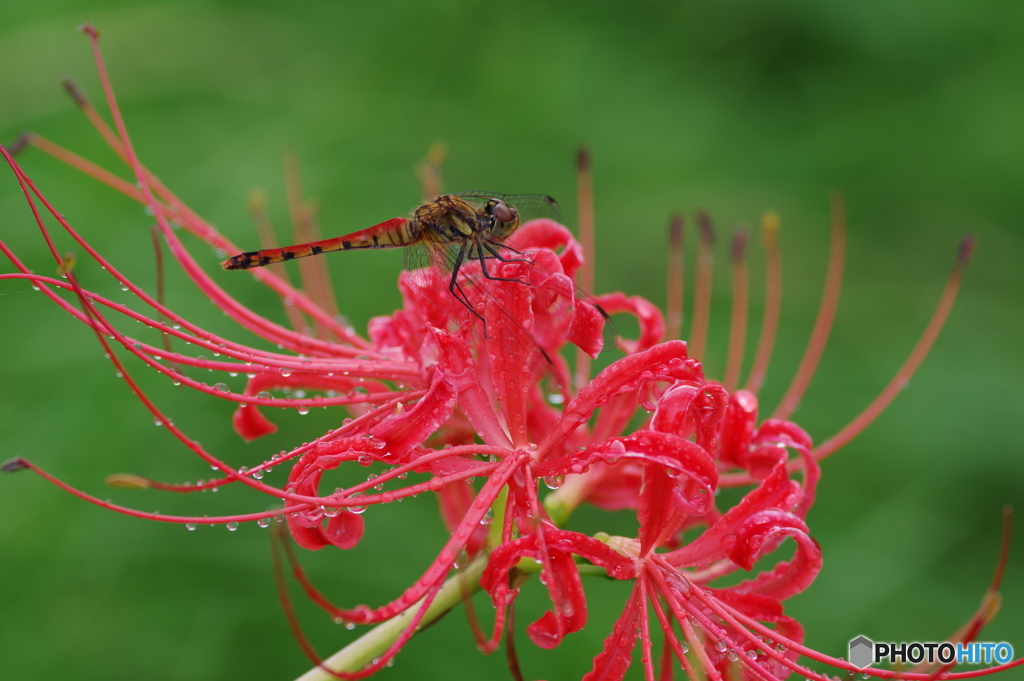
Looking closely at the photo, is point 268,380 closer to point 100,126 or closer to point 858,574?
point 100,126

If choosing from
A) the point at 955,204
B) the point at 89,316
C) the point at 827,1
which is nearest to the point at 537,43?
the point at 827,1

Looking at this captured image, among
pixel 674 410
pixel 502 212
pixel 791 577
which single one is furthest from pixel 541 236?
pixel 791 577

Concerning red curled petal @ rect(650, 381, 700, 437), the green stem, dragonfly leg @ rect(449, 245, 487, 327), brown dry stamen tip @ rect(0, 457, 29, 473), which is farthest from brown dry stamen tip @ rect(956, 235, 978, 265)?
brown dry stamen tip @ rect(0, 457, 29, 473)

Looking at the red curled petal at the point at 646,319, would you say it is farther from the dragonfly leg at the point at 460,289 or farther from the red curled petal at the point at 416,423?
the red curled petal at the point at 416,423

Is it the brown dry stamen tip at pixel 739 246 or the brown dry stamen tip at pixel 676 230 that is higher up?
the brown dry stamen tip at pixel 676 230

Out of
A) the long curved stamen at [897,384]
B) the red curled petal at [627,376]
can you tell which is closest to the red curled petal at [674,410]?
the red curled petal at [627,376]
